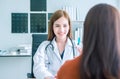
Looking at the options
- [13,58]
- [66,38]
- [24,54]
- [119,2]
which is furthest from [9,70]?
[66,38]

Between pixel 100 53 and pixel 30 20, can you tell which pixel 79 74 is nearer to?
pixel 100 53

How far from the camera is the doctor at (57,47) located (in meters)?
1.87

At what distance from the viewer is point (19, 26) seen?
4699 millimetres

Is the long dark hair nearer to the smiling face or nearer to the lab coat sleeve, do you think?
the lab coat sleeve

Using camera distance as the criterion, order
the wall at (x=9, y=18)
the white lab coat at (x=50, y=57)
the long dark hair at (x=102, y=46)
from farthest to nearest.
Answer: the wall at (x=9, y=18), the white lab coat at (x=50, y=57), the long dark hair at (x=102, y=46)

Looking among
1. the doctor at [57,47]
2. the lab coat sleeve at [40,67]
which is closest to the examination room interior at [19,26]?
the doctor at [57,47]

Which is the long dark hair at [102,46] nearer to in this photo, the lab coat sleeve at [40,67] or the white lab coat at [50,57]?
the lab coat sleeve at [40,67]

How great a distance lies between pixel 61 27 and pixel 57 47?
17cm

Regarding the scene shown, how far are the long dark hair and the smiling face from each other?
903 millimetres

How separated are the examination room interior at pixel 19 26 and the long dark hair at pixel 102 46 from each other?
141 inches

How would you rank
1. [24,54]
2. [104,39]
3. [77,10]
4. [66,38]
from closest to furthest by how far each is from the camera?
[104,39] → [66,38] → [24,54] → [77,10]

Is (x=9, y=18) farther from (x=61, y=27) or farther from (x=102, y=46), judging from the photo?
(x=102, y=46)

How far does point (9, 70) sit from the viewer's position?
15.5 ft

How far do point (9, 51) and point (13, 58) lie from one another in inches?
8.4
